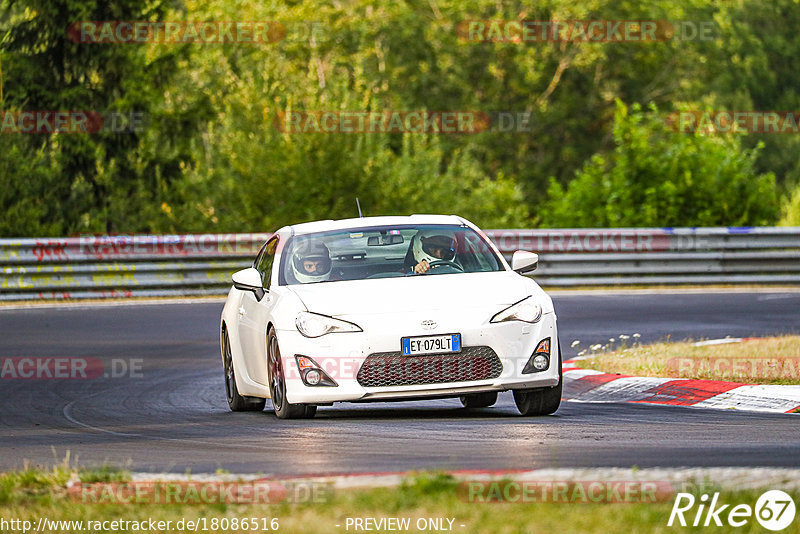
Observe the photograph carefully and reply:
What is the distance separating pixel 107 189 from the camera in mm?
33562

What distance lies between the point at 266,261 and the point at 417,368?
2476 mm

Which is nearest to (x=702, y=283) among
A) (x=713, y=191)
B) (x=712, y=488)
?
(x=713, y=191)

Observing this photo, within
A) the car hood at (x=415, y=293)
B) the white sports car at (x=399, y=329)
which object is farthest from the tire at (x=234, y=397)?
the car hood at (x=415, y=293)

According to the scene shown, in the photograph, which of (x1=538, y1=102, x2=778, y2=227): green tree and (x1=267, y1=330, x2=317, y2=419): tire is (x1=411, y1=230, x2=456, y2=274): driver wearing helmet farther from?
(x1=538, y1=102, x2=778, y2=227): green tree

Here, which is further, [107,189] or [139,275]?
[107,189]

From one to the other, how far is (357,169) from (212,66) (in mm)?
23682

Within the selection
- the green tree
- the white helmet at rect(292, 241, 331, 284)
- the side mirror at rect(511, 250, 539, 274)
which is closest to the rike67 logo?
the side mirror at rect(511, 250, 539, 274)

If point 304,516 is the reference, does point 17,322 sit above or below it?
below

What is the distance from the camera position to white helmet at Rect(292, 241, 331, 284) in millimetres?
11047

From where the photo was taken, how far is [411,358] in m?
10.1

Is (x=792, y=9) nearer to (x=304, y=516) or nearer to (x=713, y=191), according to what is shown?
(x=713, y=191)

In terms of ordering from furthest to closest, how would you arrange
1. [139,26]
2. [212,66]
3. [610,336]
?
[212,66] < [139,26] < [610,336]

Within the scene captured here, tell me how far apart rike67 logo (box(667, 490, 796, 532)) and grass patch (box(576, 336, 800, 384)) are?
5701 millimetres

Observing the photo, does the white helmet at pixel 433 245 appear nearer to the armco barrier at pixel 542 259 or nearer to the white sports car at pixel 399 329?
the white sports car at pixel 399 329
